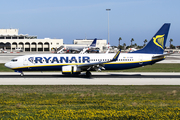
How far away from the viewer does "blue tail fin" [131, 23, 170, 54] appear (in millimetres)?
39312

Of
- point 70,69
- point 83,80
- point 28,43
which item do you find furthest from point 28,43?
point 83,80

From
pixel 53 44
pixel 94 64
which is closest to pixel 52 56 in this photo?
pixel 94 64

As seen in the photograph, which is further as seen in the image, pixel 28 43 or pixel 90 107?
pixel 28 43

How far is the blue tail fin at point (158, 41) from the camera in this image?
39.3 meters

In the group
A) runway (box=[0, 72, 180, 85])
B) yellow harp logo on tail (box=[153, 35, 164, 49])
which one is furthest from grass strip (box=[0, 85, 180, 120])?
yellow harp logo on tail (box=[153, 35, 164, 49])

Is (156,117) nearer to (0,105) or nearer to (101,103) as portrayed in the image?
(101,103)

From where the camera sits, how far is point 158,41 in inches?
1554

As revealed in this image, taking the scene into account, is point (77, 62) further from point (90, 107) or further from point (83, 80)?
point (90, 107)

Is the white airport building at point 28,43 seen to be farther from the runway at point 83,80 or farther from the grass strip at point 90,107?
the grass strip at point 90,107

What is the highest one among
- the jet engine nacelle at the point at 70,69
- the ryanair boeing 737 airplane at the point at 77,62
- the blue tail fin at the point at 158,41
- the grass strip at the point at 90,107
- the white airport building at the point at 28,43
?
the white airport building at the point at 28,43

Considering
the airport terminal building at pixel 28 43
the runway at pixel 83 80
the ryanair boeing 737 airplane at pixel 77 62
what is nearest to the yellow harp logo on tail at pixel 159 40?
the ryanair boeing 737 airplane at pixel 77 62

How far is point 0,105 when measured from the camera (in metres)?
17.0

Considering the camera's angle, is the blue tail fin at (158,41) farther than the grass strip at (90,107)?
Yes

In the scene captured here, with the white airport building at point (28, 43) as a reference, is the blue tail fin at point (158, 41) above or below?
below
